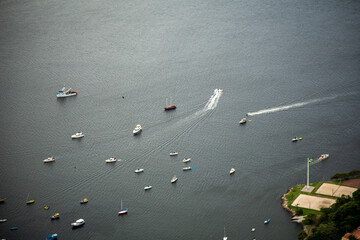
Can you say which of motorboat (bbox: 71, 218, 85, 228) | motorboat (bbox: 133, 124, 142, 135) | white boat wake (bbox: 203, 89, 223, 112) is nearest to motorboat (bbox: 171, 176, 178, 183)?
motorboat (bbox: 71, 218, 85, 228)

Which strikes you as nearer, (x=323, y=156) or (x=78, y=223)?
(x=78, y=223)

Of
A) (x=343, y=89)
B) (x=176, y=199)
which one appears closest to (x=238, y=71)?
(x=343, y=89)

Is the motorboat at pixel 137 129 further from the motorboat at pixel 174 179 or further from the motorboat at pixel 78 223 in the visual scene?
the motorboat at pixel 78 223

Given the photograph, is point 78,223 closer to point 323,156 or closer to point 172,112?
point 172,112

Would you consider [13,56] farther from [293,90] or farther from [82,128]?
[293,90]

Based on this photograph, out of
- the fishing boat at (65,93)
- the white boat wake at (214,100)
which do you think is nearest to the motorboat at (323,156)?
the white boat wake at (214,100)

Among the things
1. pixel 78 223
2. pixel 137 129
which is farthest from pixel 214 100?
pixel 78 223
